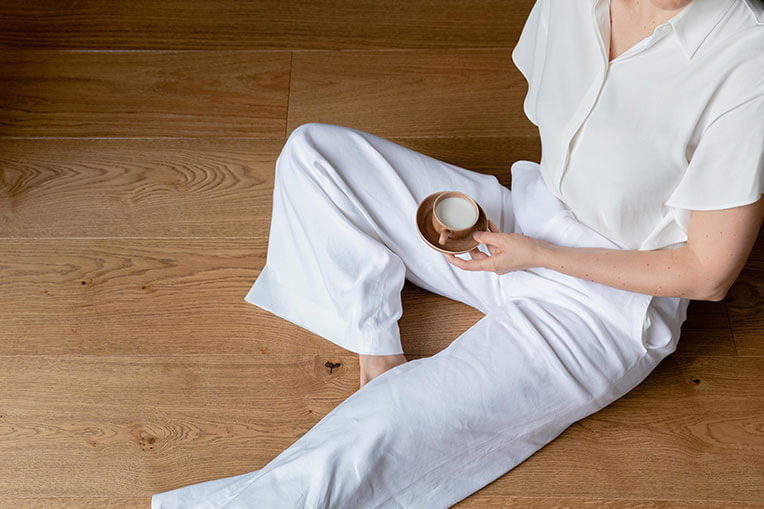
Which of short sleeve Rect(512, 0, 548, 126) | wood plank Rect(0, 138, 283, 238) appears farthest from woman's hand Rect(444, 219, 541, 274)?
wood plank Rect(0, 138, 283, 238)

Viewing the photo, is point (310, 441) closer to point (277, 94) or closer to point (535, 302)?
point (535, 302)

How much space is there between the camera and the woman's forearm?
0.96 meters

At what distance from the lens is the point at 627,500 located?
122 centimetres

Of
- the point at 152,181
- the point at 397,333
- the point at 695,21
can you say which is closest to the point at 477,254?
the point at 397,333

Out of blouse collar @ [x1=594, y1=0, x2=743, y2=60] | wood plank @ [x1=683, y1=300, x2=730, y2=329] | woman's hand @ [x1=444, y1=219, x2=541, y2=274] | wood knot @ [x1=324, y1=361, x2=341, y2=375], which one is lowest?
wood knot @ [x1=324, y1=361, x2=341, y2=375]

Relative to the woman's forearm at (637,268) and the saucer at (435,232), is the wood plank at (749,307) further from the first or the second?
the saucer at (435,232)

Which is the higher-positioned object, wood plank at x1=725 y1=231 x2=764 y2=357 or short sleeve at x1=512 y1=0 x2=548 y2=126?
short sleeve at x1=512 y1=0 x2=548 y2=126

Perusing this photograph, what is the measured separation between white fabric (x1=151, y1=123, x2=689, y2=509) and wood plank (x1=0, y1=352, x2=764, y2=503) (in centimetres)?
9

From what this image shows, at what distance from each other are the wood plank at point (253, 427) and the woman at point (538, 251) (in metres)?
0.09

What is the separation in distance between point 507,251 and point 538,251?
0.16 ft

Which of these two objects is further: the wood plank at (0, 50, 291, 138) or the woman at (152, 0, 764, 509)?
the wood plank at (0, 50, 291, 138)

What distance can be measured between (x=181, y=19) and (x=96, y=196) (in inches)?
23.6

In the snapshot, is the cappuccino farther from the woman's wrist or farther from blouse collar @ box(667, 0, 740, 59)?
blouse collar @ box(667, 0, 740, 59)

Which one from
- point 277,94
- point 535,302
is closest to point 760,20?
point 535,302
